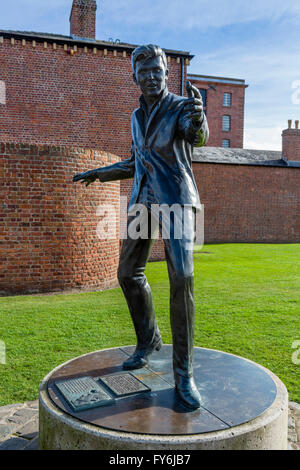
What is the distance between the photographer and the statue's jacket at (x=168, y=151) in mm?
2932

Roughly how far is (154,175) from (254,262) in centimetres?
1190

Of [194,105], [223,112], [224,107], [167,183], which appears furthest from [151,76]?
[224,107]

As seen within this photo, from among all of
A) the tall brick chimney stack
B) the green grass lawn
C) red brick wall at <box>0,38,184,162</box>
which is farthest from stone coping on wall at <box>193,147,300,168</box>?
the green grass lawn

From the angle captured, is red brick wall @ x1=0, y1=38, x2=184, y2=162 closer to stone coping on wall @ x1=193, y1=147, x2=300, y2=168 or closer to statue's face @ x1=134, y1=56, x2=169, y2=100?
stone coping on wall @ x1=193, y1=147, x2=300, y2=168

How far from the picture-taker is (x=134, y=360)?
343cm

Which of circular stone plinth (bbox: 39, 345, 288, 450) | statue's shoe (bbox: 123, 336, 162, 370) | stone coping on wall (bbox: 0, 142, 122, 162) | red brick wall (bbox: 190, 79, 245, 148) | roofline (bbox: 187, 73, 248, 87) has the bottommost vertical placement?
circular stone plinth (bbox: 39, 345, 288, 450)

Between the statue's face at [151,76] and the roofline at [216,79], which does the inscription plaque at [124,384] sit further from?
the roofline at [216,79]

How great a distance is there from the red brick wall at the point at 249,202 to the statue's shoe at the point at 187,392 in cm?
2081

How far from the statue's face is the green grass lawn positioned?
308 centimetres

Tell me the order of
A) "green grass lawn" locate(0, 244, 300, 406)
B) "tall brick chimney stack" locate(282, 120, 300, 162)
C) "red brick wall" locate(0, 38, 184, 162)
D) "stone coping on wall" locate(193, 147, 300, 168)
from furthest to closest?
"tall brick chimney stack" locate(282, 120, 300, 162)
"stone coping on wall" locate(193, 147, 300, 168)
"red brick wall" locate(0, 38, 184, 162)
"green grass lawn" locate(0, 244, 300, 406)

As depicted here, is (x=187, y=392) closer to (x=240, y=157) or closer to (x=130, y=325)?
(x=130, y=325)

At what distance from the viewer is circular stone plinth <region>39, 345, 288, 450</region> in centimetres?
239
